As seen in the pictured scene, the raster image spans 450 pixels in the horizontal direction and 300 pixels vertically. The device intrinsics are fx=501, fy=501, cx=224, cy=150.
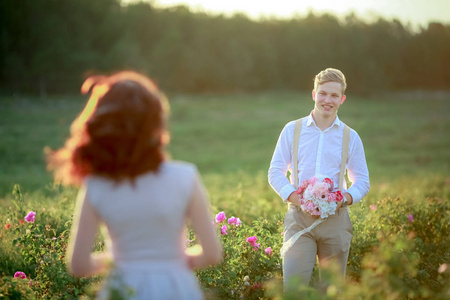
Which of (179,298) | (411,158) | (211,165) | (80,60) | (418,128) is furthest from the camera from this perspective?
(80,60)

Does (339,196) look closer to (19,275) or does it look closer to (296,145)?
(296,145)

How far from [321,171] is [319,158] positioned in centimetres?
10

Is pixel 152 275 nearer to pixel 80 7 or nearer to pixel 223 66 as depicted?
pixel 80 7

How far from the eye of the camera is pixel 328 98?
12.5 ft

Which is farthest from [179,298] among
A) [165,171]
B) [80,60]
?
[80,60]

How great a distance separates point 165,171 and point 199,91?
50845 mm

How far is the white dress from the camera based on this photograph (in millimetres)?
1892

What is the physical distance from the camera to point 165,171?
194cm

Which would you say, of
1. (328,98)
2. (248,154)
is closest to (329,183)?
(328,98)

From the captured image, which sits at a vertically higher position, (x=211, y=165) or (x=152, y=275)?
(x=152, y=275)

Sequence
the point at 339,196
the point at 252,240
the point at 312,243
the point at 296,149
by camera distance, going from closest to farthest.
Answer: the point at 339,196 < the point at 312,243 < the point at 296,149 < the point at 252,240

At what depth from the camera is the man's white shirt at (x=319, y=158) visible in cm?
382

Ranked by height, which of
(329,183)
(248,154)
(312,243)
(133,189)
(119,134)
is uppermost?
(119,134)

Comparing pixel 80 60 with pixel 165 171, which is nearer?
pixel 165 171
